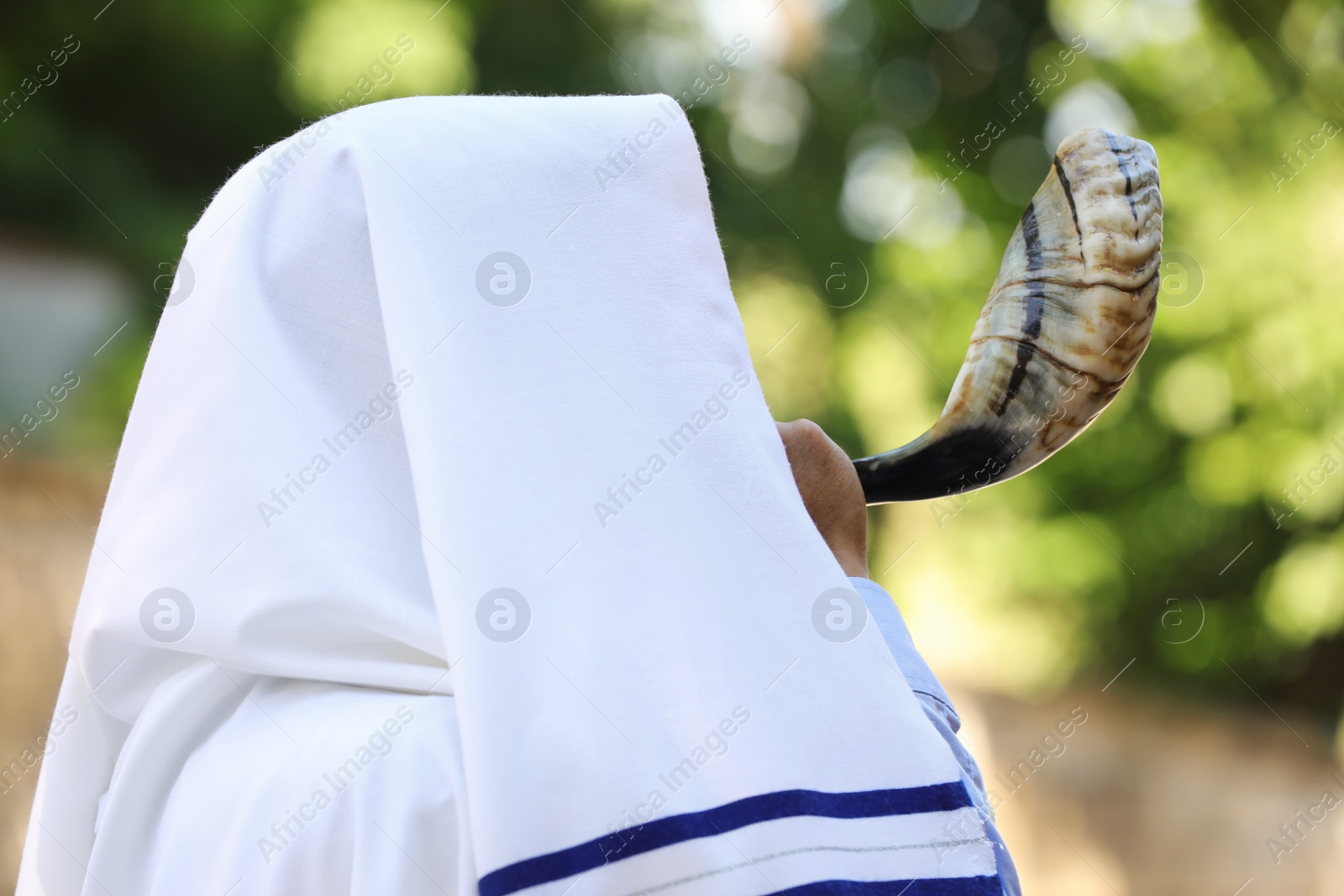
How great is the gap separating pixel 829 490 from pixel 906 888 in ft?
2.01

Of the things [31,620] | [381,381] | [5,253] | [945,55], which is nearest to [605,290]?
[381,381]

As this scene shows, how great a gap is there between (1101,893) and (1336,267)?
188 inches

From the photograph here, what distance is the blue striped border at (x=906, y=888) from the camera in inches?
43.0

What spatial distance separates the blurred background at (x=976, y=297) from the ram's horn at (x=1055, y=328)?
4.95m
